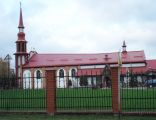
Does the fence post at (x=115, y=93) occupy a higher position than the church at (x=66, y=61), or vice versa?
the church at (x=66, y=61)

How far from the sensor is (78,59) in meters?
74.9

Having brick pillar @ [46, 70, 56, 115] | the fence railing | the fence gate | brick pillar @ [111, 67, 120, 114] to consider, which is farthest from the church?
brick pillar @ [111, 67, 120, 114]

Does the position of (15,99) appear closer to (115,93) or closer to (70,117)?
(70,117)

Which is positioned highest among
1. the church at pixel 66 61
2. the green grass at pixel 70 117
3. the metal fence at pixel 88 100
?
the church at pixel 66 61

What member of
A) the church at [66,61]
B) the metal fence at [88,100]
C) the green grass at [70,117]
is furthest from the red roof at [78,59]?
the green grass at [70,117]

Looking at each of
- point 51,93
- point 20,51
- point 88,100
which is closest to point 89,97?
point 88,100

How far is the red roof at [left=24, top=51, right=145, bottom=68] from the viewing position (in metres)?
72.4

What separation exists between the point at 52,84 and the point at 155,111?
4218mm

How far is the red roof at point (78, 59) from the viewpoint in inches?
2852

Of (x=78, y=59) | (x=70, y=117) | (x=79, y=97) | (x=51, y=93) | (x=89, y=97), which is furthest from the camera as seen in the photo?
(x=78, y=59)

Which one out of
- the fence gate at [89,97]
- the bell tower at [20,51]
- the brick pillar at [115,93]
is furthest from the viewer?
the bell tower at [20,51]

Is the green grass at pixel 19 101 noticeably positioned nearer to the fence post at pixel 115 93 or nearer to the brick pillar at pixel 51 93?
the brick pillar at pixel 51 93

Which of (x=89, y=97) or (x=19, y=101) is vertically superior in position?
(x=89, y=97)

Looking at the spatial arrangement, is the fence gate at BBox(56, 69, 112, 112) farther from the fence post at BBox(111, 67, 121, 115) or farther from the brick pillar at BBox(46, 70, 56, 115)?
the fence post at BBox(111, 67, 121, 115)
